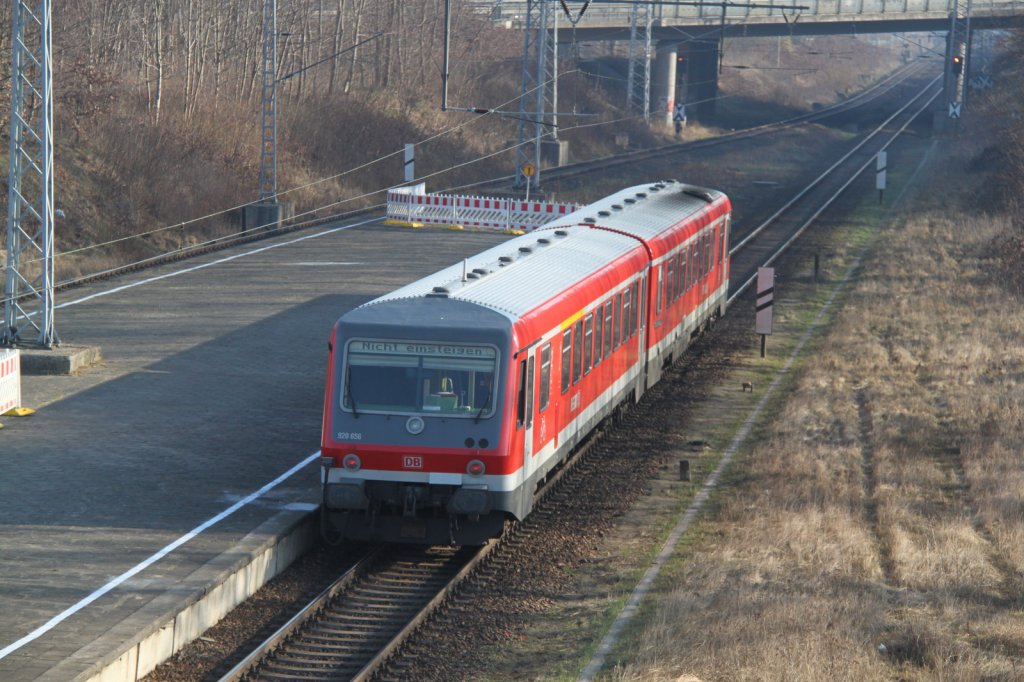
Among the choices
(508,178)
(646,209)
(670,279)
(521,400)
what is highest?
(646,209)

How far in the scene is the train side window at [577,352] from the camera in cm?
1628

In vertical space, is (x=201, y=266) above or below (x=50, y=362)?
below

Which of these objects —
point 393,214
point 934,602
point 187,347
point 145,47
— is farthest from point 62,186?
point 934,602

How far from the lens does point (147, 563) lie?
1301 cm

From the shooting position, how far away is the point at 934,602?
1279 centimetres

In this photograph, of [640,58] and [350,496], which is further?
[640,58]

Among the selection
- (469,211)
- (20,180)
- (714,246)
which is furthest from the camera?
(469,211)

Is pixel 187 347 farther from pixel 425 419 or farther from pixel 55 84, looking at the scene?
pixel 55 84

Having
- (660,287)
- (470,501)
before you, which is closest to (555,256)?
(660,287)

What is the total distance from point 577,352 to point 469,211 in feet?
86.3

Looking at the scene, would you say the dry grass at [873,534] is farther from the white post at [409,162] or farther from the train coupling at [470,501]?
the white post at [409,162]

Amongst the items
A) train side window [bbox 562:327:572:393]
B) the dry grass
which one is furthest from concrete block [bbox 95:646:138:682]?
train side window [bbox 562:327:572:393]

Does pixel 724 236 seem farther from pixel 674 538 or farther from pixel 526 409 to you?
pixel 526 409

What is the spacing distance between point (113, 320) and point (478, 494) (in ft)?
48.8
